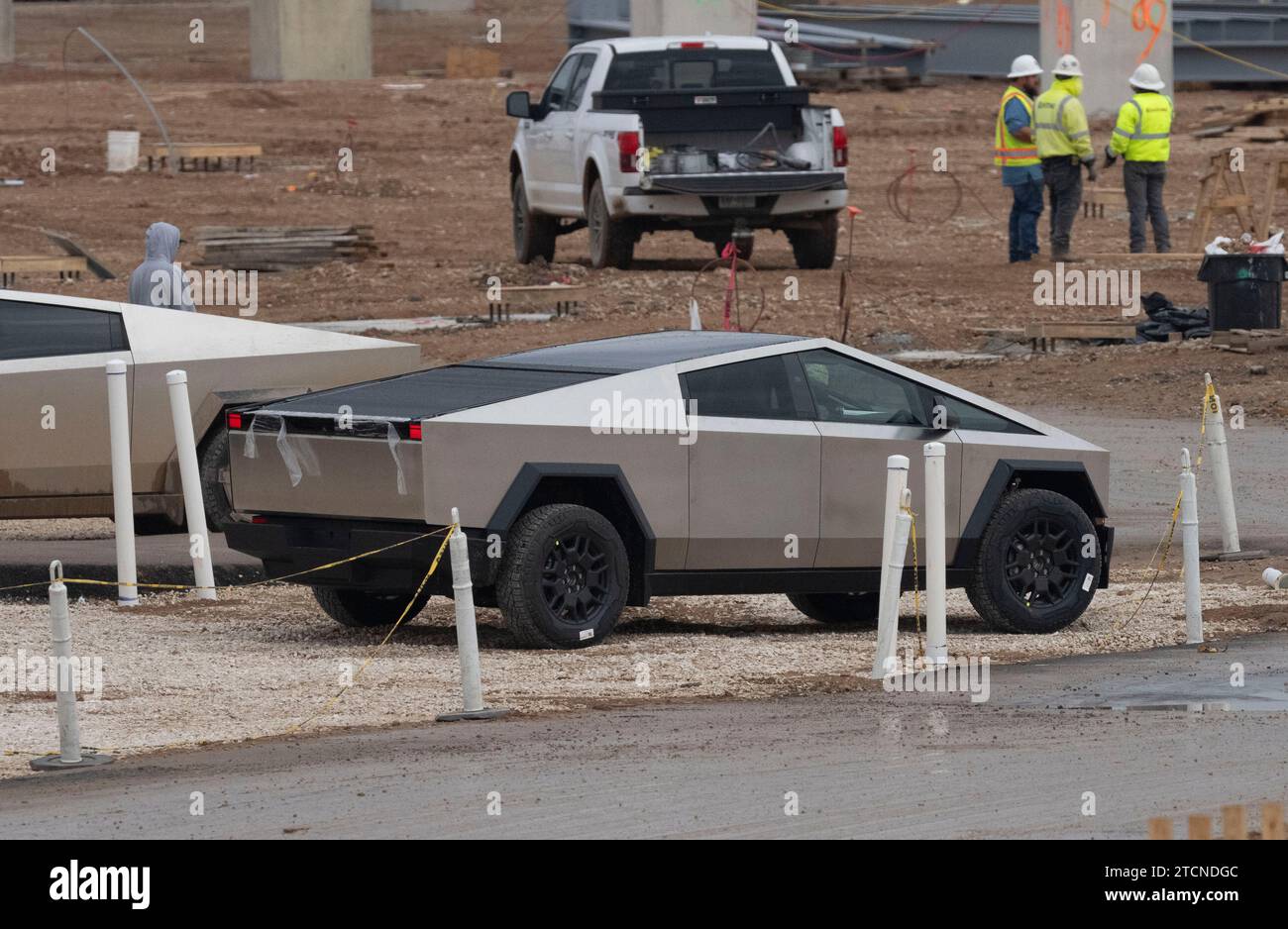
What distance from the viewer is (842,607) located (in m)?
12.9

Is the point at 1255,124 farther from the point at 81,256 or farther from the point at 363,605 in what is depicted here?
the point at 363,605

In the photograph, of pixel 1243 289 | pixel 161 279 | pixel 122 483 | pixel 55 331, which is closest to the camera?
pixel 122 483

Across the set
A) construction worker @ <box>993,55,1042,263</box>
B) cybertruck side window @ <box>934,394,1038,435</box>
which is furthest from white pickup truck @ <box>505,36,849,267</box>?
cybertruck side window @ <box>934,394,1038,435</box>

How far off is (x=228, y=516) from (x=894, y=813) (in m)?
5.05

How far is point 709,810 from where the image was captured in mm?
8094

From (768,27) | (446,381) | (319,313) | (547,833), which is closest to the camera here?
(547,833)

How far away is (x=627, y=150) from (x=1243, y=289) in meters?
6.24

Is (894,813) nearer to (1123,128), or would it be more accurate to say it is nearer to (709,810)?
(709,810)

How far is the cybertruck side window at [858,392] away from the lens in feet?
38.8

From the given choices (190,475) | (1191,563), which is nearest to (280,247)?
(190,475)

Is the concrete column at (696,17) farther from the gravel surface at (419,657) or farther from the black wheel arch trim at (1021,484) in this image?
the black wheel arch trim at (1021,484)

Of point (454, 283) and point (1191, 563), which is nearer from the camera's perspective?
point (1191, 563)

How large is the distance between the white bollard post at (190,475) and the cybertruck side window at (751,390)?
2893mm

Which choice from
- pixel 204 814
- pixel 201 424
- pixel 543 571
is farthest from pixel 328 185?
pixel 204 814
